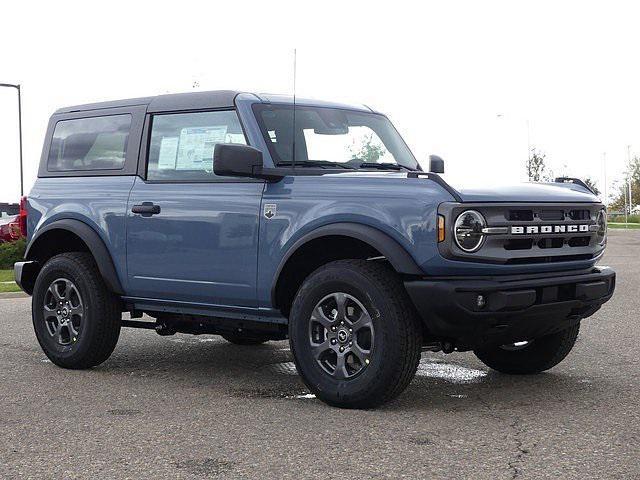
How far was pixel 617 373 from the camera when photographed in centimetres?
746

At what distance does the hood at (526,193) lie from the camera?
231 inches

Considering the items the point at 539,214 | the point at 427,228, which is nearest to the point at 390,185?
the point at 427,228

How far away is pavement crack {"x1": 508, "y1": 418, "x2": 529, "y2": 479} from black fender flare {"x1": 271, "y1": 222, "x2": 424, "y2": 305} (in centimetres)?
97

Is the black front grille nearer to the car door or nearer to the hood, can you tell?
the hood

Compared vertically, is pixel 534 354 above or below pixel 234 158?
below

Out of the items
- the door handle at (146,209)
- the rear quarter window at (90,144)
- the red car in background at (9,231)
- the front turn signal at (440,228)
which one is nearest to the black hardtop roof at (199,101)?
the rear quarter window at (90,144)

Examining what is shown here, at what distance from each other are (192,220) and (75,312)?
1.47 meters

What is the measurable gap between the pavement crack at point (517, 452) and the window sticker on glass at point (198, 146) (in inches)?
106

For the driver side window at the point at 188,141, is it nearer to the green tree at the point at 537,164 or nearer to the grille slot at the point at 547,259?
the grille slot at the point at 547,259

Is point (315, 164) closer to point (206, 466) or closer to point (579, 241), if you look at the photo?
point (579, 241)

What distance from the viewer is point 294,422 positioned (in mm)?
5816

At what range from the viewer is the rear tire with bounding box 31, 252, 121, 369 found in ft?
25.2

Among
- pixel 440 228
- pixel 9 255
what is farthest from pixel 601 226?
pixel 9 255

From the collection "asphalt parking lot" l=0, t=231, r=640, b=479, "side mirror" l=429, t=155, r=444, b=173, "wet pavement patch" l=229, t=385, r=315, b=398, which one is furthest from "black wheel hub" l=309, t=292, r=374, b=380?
"side mirror" l=429, t=155, r=444, b=173
